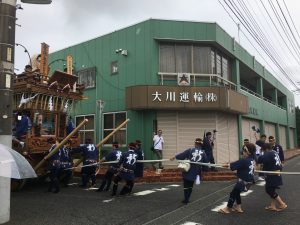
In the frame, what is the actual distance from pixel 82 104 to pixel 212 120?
7.87 metres

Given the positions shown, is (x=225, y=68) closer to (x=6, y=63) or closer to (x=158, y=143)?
(x=158, y=143)

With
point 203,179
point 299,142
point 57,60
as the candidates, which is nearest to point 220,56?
point 203,179

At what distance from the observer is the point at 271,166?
8781 millimetres

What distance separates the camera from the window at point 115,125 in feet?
58.7

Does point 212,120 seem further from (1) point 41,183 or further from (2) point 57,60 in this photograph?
(2) point 57,60

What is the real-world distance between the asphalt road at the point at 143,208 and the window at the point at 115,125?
20.3 ft

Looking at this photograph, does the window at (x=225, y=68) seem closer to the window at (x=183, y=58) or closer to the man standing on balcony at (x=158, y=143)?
the window at (x=183, y=58)

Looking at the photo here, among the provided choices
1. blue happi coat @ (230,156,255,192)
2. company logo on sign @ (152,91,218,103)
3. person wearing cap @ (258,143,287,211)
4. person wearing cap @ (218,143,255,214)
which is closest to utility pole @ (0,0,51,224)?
person wearing cap @ (218,143,255,214)

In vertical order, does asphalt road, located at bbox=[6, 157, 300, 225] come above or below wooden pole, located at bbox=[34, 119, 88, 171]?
below

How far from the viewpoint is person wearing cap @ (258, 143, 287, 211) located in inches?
337

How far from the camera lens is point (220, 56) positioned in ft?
63.1

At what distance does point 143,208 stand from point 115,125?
10074mm

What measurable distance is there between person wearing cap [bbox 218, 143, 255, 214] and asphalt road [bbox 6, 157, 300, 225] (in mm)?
232

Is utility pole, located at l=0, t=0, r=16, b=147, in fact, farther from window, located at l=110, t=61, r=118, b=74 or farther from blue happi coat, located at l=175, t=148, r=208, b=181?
window, located at l=110, t=61, r=118, b=74
